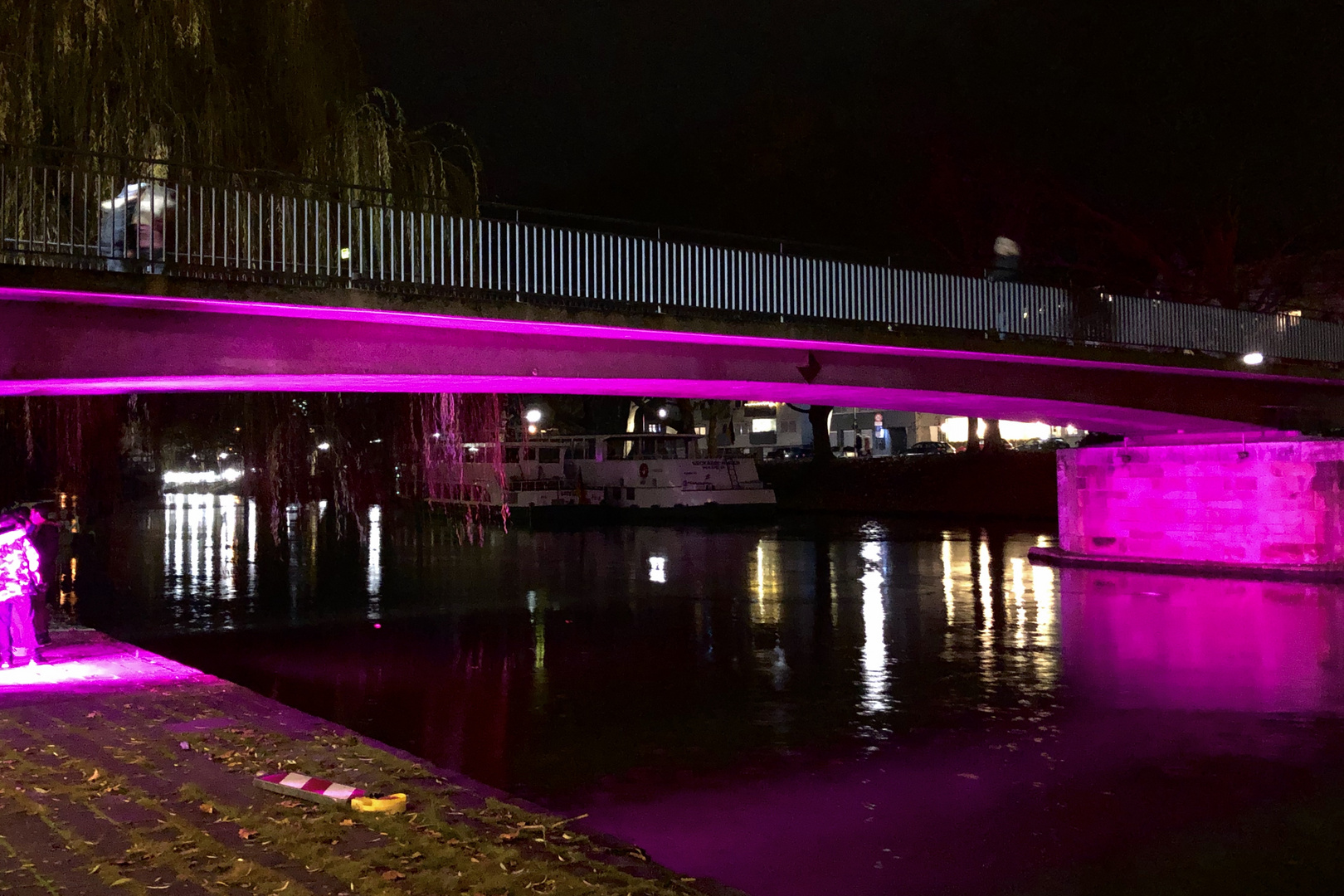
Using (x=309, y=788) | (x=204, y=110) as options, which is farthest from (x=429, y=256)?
(x=309, y=788)

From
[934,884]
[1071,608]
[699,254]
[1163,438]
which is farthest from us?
[1163,438]

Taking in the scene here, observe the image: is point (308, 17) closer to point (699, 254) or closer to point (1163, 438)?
point (699, 254)

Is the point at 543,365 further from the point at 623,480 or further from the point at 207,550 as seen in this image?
the point at 623,480

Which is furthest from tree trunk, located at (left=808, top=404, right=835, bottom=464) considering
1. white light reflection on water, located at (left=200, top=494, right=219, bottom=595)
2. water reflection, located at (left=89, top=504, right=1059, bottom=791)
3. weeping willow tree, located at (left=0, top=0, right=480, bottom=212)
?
weeping willow tree, located at (left=0, top=0, right=480, bottom=212)

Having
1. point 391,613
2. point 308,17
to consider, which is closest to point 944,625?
point 391,613

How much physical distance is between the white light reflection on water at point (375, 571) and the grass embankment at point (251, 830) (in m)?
11.4

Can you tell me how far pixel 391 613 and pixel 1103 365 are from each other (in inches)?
502

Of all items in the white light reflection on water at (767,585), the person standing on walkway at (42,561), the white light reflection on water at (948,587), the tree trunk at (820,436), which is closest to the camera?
the person standing on walkway at (42,561)

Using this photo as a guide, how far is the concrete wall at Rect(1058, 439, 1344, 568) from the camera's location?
2275 cm

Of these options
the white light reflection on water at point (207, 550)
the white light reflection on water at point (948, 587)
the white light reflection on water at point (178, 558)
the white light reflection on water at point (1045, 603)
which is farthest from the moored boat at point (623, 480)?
the white light reflection on water at point (1045, 603)

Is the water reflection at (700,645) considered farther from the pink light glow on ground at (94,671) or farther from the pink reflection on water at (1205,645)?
the pink light glow on ground at (94,671)

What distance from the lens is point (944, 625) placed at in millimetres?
17266

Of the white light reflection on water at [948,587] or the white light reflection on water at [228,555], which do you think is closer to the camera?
the white light reflection on water at [948,587]

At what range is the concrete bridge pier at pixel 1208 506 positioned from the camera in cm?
2275
